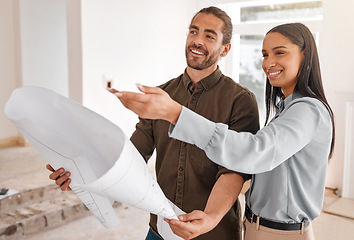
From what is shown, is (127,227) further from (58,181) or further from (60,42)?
(60,42)

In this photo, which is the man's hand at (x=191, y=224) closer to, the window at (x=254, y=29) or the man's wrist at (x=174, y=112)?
the man's wrist at (x=174, y=112)

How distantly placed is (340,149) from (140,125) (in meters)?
3.46

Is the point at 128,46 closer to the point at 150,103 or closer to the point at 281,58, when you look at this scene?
the point at 281,58

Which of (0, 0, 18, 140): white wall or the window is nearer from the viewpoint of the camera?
the window

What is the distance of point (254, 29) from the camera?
501cm

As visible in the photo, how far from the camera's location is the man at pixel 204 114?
55.8 inches

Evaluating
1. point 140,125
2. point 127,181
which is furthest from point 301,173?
point 140,125

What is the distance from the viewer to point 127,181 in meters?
0.87

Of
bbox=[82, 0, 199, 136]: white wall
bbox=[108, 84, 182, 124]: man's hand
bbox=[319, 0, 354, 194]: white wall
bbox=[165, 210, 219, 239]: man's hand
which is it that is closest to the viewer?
bbox=[108, 84, 182, 124]: man's hand

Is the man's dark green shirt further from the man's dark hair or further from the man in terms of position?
the man's dark hair

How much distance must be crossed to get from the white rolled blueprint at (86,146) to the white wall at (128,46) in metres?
3.40

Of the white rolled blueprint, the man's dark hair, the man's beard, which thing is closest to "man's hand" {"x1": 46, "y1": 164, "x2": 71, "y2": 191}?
the white rolled blueprint

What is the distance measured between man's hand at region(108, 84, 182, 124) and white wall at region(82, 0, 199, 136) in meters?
3.60

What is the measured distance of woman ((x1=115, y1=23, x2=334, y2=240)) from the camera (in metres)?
0.94
